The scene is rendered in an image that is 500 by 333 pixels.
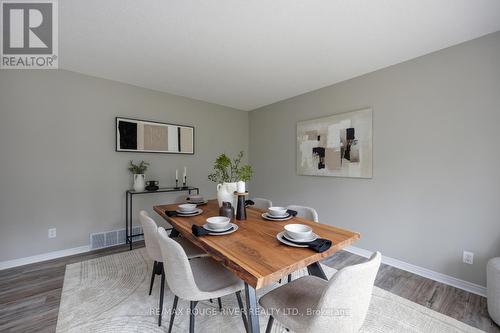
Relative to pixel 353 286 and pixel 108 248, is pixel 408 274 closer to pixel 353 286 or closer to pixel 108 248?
pixel 353 286

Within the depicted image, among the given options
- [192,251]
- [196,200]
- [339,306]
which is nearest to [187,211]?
[192,251]

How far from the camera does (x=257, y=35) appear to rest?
6.51 ft

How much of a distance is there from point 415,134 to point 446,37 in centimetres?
92

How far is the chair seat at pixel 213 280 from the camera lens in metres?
1.25

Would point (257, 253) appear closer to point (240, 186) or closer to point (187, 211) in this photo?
point (240, 186)

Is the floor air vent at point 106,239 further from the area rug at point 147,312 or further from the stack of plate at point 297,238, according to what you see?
the stack of plate at point 297,238

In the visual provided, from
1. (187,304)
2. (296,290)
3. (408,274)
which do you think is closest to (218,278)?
(296,290)

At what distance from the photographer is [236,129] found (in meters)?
A: 4.41

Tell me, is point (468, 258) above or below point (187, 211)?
below

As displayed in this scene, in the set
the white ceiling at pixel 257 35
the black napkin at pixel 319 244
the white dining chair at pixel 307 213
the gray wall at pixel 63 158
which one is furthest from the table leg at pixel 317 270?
the gray wall at pixel 63 158

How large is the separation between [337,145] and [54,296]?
3460mm

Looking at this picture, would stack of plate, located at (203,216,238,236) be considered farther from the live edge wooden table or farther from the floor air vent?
the floor air vent

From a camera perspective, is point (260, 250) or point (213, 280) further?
point (213, 280)

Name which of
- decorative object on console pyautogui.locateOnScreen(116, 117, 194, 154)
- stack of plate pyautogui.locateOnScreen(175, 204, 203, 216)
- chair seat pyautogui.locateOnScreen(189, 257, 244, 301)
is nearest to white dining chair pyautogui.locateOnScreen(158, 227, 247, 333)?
chair seat pyautogui.locateOnScreen(189, 257, 244, 301)
